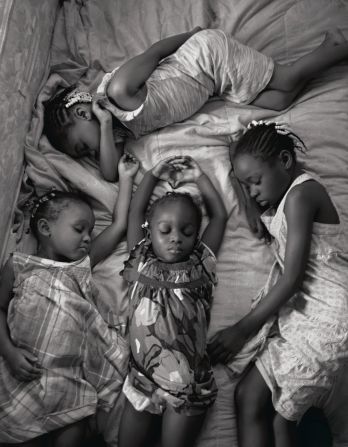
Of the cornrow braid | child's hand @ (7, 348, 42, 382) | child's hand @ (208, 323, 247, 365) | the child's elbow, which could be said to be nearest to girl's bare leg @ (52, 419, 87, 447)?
child's hand @ (7, 348, 42, 382)

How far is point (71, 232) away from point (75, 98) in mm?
409

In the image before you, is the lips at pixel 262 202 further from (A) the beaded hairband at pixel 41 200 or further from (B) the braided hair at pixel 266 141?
(A) the beaded hairband at pixel 41 200

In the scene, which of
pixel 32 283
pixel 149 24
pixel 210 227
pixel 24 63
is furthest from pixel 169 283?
pixel 149 24

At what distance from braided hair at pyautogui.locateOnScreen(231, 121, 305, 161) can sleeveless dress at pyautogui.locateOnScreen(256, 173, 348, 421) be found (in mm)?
92

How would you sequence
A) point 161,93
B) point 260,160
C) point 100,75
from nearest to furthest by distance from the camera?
point 260,160
point 161,93
point 100,75

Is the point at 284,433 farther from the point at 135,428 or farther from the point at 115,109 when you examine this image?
the point at 115,109

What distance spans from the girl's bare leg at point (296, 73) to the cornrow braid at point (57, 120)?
0.52m

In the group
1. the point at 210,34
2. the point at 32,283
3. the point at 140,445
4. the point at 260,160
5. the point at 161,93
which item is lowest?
the point at 140,445

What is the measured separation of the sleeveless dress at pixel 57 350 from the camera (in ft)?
4.44

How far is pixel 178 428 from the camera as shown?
1356mm

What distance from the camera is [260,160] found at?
60.5 inches

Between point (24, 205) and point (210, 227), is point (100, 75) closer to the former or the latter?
point (24, 205)

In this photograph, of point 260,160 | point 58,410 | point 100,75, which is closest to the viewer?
point 58,410

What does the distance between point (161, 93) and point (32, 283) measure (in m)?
0.61
